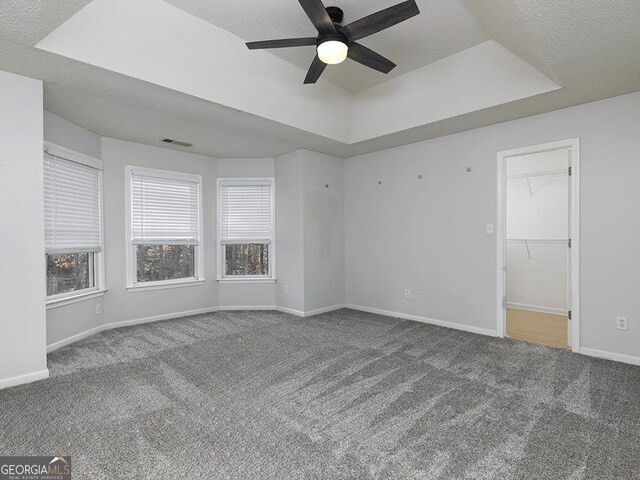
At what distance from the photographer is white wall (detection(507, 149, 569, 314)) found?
206 inches

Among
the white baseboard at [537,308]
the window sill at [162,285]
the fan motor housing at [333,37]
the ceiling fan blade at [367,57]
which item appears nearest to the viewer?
the fan motor housing at [333,37]

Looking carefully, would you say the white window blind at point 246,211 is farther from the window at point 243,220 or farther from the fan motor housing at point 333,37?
the fan motor housing at point 333,37

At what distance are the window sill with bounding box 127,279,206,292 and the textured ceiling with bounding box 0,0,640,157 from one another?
6.64 ft

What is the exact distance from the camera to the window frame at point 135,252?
15.5ft

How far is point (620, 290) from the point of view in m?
3.30

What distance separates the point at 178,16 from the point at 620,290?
15.7 feet

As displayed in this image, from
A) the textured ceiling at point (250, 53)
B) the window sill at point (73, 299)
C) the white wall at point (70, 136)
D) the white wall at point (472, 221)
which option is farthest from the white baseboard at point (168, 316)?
the textured ceiling at point (250, 53)

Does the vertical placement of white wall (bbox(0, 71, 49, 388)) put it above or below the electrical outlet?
above

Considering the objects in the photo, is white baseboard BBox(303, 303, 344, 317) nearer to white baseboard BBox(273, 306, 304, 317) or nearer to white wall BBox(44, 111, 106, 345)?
white baseboard BBox(273, 306, 304, 317)

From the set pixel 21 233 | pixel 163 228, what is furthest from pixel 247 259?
pixel 21 233

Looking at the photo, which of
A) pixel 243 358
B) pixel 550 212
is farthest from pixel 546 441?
pixel 550 212

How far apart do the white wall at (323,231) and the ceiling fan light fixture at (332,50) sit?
8.40 ft

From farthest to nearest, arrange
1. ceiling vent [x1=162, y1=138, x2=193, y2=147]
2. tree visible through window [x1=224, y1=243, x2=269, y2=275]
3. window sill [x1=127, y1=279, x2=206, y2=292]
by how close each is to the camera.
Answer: tree visible through window [x1=224, y1=243, x2=269, y2=275] < window sill [x1=127, y1=279, x2=206, y2=292] < ceiling vent [x1=162, y1=138, x2=193, y2=147]

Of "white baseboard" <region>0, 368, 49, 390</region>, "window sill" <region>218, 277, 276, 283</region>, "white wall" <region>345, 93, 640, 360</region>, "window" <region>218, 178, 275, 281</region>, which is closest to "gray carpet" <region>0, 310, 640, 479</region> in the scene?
"white baseboard" <region>0, 368, 49, 390</region>
